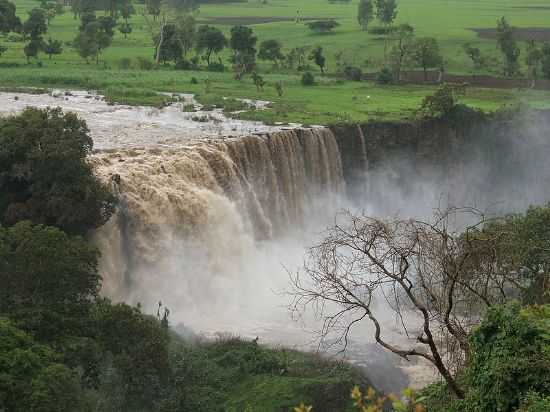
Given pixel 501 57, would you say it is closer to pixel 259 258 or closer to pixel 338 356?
Result: pixel 259 258

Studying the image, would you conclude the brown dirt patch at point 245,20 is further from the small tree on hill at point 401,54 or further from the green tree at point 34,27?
the green tree at point 34,27

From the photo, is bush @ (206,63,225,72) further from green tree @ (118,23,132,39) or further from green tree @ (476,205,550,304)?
green tree @ (476,205,550,304)

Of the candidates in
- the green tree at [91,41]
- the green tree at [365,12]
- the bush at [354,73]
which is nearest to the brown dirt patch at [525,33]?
the green tree at [365,12]

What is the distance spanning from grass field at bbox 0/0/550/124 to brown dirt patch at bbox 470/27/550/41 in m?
1.06

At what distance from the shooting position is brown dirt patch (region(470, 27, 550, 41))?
64688 mm

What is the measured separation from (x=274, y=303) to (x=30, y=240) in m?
9.53

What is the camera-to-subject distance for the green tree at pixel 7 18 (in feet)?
165

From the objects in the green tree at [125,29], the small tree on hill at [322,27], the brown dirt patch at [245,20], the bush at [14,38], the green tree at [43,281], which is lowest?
the green tree at [43,281]

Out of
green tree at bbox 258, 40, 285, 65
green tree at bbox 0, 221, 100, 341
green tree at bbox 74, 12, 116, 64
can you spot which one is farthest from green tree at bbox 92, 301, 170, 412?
green tree at bbox 258, 40, 285, 65

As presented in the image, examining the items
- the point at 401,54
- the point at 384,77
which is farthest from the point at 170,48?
the point at 401,54

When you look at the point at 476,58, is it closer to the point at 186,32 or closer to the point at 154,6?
the point at 186,32

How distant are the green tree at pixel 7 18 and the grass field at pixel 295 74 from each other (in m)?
1.17

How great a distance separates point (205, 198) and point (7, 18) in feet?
101

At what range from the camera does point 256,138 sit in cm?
2875
